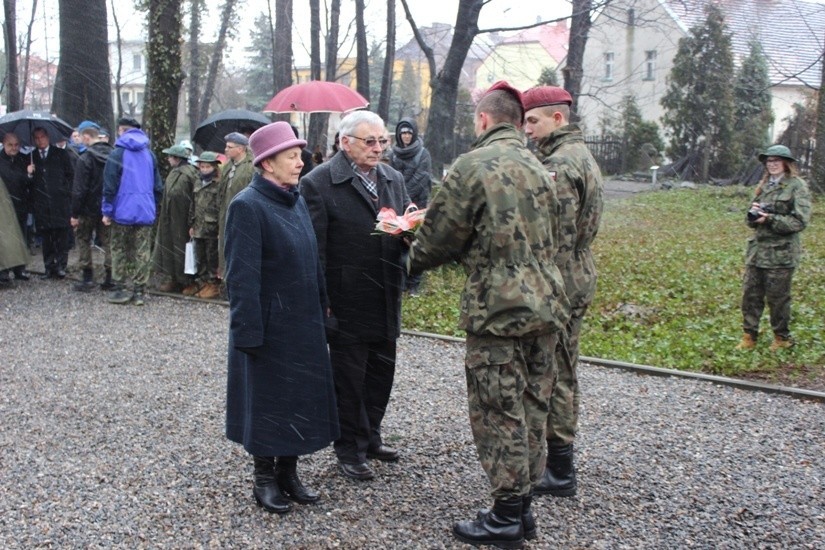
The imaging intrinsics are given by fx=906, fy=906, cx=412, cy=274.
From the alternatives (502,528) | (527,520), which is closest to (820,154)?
(527,520)

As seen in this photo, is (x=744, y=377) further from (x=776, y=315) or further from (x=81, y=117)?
(x=81, y=117)

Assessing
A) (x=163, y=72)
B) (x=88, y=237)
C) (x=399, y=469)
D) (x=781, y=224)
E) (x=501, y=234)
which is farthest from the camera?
(x=163, y=72)

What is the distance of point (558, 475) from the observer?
5004 millimetres

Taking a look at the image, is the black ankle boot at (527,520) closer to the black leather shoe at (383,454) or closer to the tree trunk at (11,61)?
the black leather shoe at (383,454)

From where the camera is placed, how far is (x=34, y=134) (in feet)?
40.4

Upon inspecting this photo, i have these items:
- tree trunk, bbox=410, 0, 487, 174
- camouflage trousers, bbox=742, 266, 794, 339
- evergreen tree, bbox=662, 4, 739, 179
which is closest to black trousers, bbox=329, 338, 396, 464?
camouflage trousers, bbox=742, 266, 794, 339

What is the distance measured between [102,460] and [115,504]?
2.51 ft

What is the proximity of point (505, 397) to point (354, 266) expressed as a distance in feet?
4.49

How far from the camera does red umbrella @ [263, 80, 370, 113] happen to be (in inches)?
578

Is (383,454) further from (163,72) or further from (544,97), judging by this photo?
(163,72)

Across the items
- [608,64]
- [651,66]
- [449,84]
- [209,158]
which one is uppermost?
[608,64]

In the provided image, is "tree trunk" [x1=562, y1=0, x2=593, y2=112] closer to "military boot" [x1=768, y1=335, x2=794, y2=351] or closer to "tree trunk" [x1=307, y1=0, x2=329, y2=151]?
"tree trunk" [x1=307, y1=0, x2=329, y2=151]

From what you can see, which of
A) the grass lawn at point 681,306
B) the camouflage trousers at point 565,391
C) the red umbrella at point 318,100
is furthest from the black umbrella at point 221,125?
the camouflage trousers at point 565,391

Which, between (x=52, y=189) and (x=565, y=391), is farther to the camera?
(x=52, y=189)
